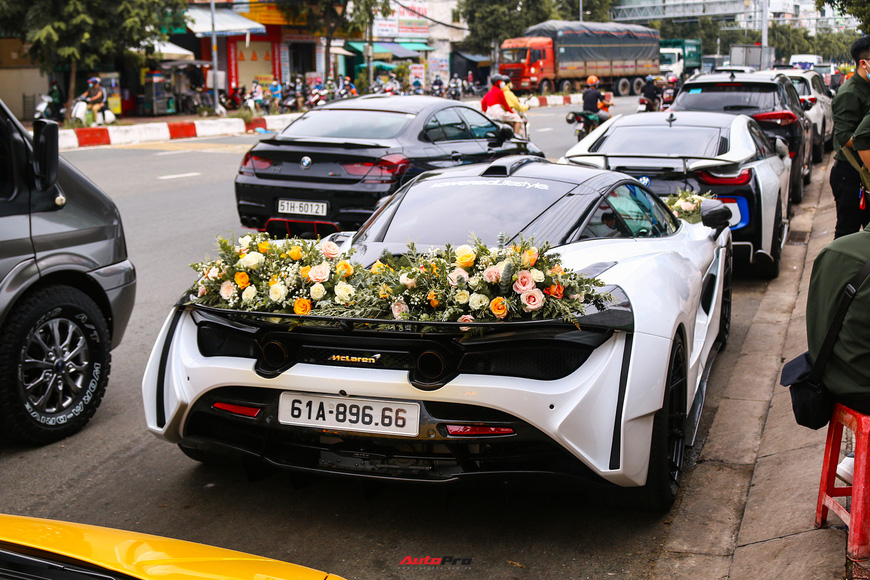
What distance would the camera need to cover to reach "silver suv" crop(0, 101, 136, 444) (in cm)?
461

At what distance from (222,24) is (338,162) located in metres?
30.2

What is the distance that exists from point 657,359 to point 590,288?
0.37 m

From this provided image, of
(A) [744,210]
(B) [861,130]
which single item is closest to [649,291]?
(B) [861,130]

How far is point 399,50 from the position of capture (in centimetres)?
5084

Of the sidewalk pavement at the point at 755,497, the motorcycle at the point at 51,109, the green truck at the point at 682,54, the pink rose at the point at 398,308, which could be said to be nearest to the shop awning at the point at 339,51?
the motorcycle at the point at 51,109

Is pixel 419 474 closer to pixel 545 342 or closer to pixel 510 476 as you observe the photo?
pixel 510 476

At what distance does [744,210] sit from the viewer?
7.81 m

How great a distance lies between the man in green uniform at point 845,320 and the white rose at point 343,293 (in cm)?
170

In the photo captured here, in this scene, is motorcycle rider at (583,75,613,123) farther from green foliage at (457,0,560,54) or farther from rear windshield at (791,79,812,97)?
green foliage at (457,0,560,54)

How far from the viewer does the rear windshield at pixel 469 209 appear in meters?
4.55

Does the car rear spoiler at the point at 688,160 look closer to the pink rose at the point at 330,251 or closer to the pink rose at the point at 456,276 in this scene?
the pink rose at the point at 330,251

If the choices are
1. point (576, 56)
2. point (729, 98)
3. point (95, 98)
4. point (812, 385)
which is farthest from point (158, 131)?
point (576, 56)

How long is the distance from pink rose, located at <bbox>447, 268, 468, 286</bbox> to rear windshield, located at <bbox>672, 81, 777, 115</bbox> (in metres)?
9.33

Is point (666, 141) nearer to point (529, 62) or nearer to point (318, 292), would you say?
point (318, 292)
